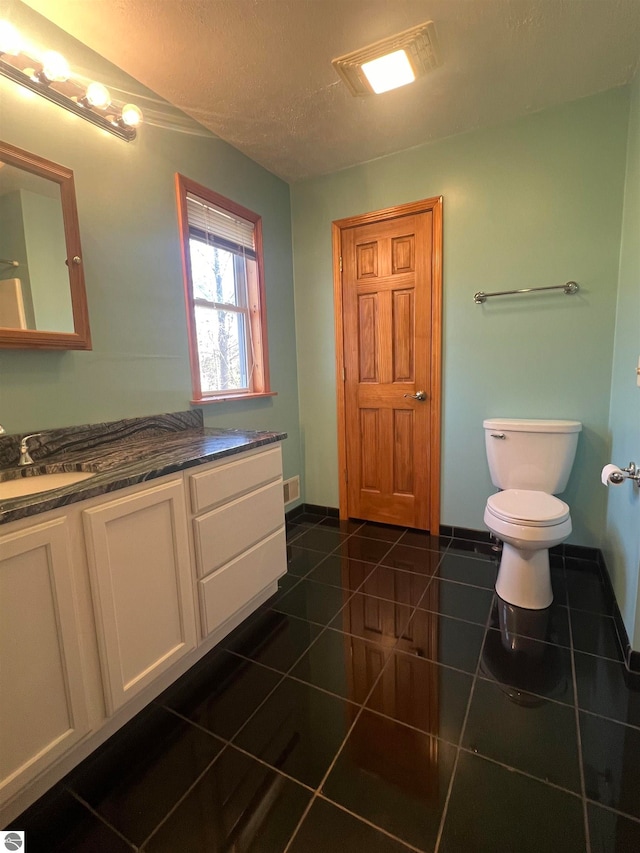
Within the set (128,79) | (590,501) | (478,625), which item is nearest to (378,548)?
(478,625)

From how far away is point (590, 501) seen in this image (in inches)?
83.8

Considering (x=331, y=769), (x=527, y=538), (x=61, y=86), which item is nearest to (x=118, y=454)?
(x=331, y=769)

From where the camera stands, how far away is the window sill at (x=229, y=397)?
2.06m

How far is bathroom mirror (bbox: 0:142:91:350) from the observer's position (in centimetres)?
128

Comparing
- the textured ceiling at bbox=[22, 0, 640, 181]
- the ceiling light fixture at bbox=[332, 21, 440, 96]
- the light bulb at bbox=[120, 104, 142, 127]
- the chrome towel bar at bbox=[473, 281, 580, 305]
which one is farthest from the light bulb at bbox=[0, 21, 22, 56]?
the chrome towel bar at bbox=[473, 281, 580, 305]

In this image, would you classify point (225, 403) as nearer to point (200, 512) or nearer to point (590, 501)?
point (200, 512)

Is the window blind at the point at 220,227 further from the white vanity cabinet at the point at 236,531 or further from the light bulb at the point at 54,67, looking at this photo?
the white vanity cabinet at the point at 236,531

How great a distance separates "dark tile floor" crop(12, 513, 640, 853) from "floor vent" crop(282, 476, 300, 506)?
1.05 m

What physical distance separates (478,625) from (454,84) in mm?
2470

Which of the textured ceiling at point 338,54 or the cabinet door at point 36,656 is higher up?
the textured ceiling at point 338,54

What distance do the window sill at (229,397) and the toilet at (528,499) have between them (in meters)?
1.35

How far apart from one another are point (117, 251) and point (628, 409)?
7.50ft

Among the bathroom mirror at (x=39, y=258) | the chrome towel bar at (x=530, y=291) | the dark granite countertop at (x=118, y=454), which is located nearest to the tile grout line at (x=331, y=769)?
the dark granite countertop at (x=118, y=454)

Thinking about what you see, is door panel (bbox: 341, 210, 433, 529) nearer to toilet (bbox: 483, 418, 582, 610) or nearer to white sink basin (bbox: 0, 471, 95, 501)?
toilet (bbox: 483, 418, 582, 610)
